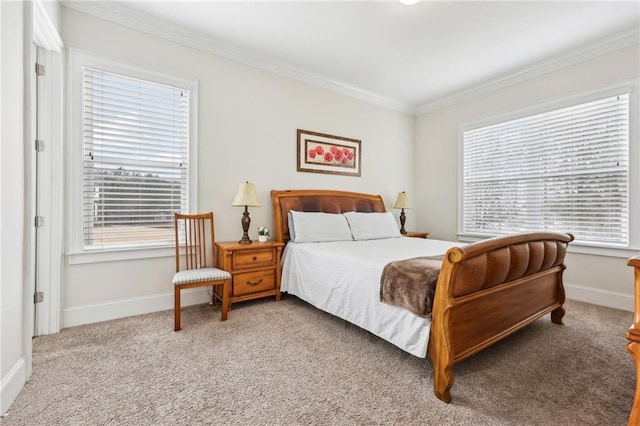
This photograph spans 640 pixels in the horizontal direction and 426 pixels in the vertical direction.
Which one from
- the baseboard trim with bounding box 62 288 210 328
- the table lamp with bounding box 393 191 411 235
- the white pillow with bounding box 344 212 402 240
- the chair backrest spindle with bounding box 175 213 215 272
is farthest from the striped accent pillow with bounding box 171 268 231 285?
the table lamp with bounding box 393 191 411 235

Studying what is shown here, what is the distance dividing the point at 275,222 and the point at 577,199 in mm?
3530

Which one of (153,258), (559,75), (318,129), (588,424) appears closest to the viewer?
(588,424)

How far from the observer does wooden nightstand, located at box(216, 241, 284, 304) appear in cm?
295

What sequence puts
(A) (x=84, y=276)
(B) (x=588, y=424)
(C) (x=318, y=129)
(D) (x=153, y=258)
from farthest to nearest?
(C) (x=318, y=129) → (D) (x=153, y=258) → (A) (x=84, y=276) → (B) (x=588, y=424)

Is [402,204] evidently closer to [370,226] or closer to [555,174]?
[370,226]

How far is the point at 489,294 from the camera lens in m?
1.88

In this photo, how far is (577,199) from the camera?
3363mm

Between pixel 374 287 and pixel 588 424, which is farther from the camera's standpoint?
pixel 374 287

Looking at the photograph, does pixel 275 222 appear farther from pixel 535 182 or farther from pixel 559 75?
pixel 559 75

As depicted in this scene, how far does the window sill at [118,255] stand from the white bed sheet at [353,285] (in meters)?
1.26

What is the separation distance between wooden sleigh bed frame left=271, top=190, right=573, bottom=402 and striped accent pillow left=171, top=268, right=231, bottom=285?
1842 mm

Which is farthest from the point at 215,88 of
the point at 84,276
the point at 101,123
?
the point at 84,276

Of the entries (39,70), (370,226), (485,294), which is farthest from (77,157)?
(485,294)

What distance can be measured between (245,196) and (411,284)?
203 cm
